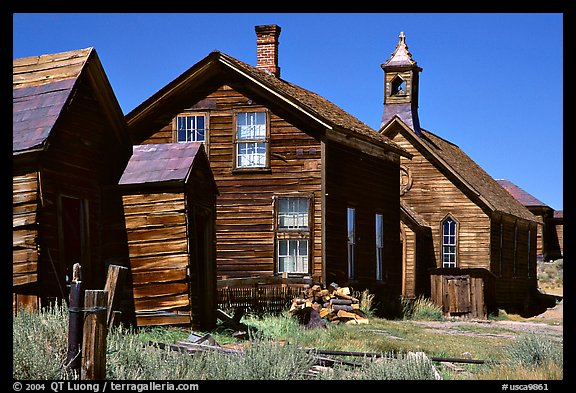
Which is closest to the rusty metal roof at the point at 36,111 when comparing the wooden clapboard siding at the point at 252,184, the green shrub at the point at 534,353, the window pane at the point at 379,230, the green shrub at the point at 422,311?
the green shrub at the point at 534,353

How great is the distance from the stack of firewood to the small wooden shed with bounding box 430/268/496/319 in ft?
20.1

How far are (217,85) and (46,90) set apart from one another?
28.9 ft

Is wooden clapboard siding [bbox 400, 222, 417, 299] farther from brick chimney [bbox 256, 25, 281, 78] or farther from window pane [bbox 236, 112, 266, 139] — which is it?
window pane [bbox 236, 112, 266, 139]

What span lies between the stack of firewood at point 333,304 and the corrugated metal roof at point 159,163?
531 centimetres

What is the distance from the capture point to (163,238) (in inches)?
599

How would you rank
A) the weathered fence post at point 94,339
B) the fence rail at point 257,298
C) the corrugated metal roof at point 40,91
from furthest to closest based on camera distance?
1. the fence rail at point 257,298
2. the corrugated metal roof at point 40,91
3. the weathered fence post at point 94,339

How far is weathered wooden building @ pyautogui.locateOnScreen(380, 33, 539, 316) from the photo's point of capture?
3150cm

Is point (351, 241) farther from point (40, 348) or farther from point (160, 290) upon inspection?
point (40, 348)

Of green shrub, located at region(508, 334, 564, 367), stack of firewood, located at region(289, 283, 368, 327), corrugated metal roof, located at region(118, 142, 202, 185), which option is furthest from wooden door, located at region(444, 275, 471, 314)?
green shrub, located at region(508, 334, 564, 367)

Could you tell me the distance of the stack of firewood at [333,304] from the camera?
67.1 ft

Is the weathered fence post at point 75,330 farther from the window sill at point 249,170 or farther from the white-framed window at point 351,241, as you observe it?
the white-framed window at point 351,241

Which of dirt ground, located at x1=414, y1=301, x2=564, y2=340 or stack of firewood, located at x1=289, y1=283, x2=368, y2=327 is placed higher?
stack of firewood, located at x1=289, y1=283, x2=368, y2=327
